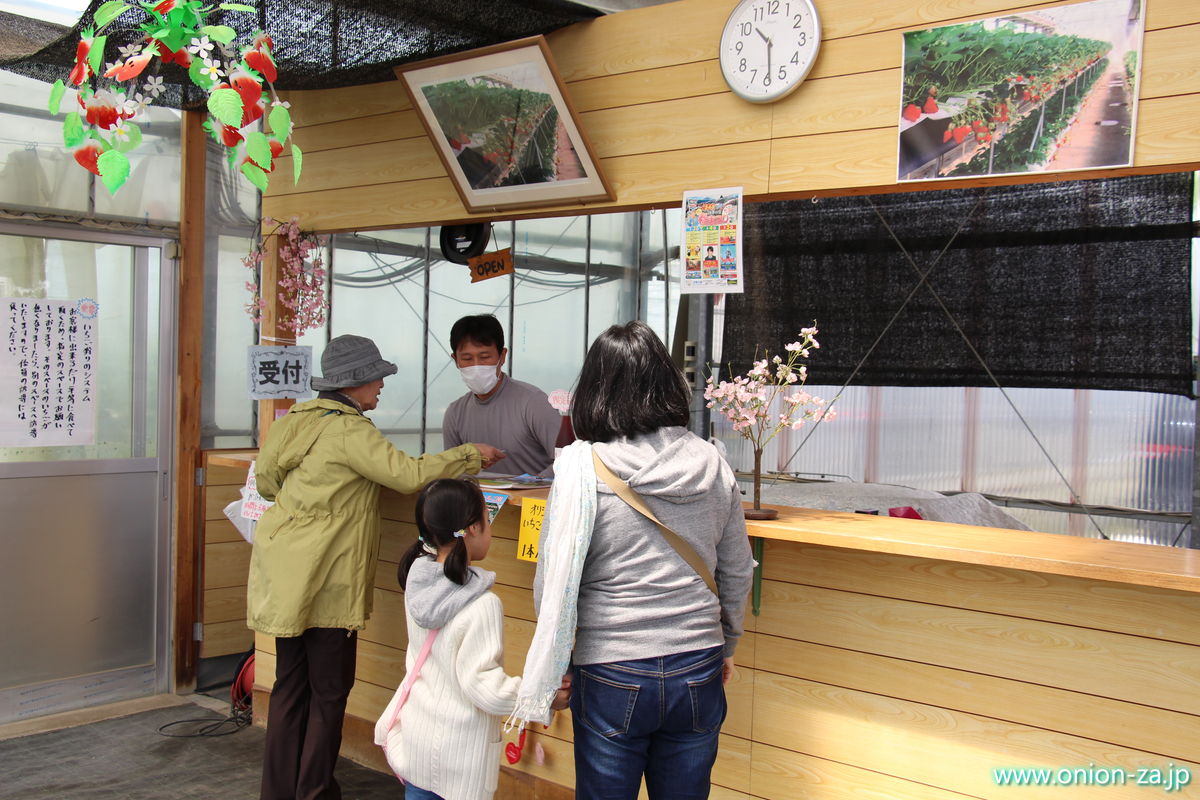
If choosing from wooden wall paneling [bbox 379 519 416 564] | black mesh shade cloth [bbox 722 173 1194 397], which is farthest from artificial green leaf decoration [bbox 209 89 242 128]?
black mesh shade cloth [bbox 722 173 1194 397]

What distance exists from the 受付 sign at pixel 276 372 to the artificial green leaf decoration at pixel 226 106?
1.95 metres

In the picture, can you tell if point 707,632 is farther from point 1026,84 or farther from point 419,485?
point 1026,84

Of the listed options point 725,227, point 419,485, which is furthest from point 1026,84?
point 419,485

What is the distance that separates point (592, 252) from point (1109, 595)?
19.0 ft

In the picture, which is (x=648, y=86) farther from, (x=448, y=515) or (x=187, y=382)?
(x=187, y=382)

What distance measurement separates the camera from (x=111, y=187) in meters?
1.82

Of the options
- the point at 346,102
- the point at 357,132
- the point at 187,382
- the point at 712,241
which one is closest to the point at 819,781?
→ the point at 712,241

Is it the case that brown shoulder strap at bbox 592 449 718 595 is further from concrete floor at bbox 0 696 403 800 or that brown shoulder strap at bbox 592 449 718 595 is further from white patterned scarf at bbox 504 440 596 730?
concrete floor at bbox 0 696 403 800

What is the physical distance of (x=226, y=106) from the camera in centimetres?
185

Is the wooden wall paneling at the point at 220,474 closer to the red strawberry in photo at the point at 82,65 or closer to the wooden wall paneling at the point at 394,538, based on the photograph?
the wooden wall paneling at the point at 394,538

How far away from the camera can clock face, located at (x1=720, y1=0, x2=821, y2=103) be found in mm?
2523

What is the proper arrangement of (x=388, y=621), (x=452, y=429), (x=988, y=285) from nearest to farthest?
(x=388, y=621), (x=452, y=429), (x=988, y=285)

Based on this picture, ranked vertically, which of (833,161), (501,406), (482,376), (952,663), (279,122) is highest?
(833,161)

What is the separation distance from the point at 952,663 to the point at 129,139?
7.06 ft
